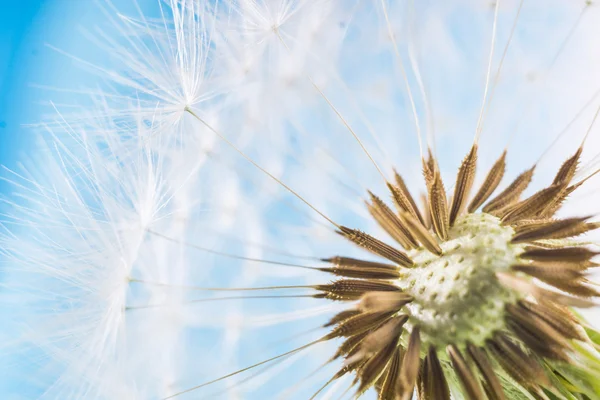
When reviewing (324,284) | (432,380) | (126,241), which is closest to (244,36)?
(126,241)

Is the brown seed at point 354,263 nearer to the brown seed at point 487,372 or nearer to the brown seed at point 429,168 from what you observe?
the brown seed at point 429,168

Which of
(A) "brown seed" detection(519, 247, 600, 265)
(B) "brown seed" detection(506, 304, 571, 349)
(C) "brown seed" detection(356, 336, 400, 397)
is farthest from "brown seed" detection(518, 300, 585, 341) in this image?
(C) "brown seed" detection(356, 336, 400, 397)

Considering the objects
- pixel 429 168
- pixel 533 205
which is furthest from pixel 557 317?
pixel 429 168

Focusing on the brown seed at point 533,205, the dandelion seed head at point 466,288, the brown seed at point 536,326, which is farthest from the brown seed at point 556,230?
the brown seed at point 536,326

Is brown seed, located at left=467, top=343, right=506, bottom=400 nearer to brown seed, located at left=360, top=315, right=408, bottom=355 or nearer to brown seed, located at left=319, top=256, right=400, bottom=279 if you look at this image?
brown seed, located at left=360, top=315, right=408, bottom=355

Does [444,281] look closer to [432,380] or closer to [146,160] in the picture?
[432,380]

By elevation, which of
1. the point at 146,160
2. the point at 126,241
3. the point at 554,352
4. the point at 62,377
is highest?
the point at 146,160
